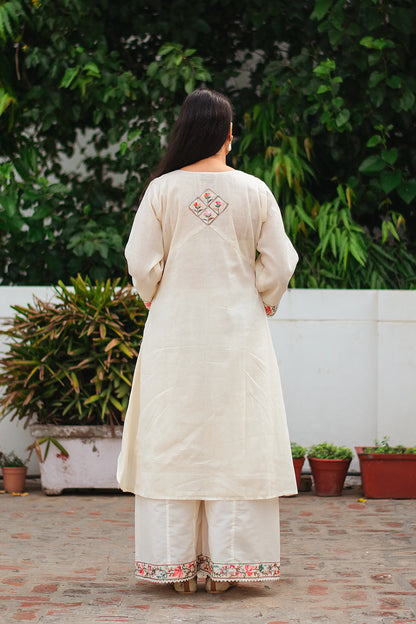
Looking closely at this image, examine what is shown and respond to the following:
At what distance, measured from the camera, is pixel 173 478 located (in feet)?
10.7

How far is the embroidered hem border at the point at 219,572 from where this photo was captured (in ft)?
10.7

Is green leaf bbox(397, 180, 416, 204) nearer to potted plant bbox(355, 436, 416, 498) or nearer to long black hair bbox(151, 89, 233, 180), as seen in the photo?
potted plant bbox(355, 436, 416, 498)

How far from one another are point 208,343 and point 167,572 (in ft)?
2.78

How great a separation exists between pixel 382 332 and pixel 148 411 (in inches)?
121

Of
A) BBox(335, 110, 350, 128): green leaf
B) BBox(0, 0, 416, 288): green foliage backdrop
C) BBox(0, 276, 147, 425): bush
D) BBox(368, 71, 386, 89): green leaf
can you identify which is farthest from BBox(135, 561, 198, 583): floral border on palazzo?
BBox(368, 71, 386, 89): green leaf

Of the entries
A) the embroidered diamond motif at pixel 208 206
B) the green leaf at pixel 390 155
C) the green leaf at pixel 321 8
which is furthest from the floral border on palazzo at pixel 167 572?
the green leaf at pixel 321 8

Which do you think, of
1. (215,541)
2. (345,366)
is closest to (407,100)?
(345,366)

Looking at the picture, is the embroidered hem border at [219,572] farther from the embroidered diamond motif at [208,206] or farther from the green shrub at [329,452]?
the green shrub at [329,452]

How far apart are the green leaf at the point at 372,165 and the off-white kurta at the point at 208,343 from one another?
330 cm

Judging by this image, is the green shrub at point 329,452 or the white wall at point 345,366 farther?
the white wall at point 345,366

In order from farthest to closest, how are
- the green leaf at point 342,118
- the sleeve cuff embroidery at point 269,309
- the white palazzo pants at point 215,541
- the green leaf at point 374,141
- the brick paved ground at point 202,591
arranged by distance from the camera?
the green leaf at point 374,141
the green leaf at point 342,118
the sleeve cuff embroidery at point 269,309
the white palazzo pants at point 215,541
the brick paved ground at point 202,591

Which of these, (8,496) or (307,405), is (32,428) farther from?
(307,405)

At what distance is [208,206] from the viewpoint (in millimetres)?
3316

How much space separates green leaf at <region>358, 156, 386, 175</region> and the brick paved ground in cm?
240
